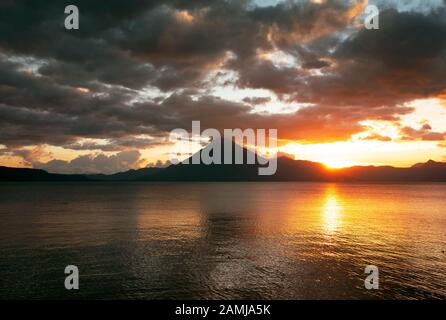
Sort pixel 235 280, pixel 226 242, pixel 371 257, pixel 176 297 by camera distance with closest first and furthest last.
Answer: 1. pixel 176 297
2. pixel 235 280
3. pixel 371 257
4. pixel 226 242

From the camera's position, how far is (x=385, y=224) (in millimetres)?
86875

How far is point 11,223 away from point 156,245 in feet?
156

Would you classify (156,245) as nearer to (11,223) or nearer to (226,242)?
(226,242)

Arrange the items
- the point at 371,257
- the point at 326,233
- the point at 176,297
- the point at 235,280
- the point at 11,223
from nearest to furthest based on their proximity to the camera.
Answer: the point at 176,297 → the point at 235,280 → the point at 371,257 → the point at 326,233 → the point at 11,223

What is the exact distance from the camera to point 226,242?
6103 centimetres

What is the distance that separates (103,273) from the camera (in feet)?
131
